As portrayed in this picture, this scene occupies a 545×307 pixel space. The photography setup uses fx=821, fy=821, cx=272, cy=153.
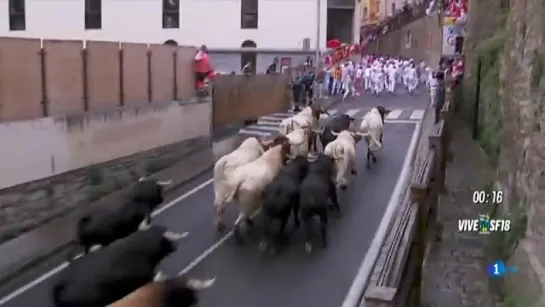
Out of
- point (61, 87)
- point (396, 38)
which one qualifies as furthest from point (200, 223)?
point (396, 38)

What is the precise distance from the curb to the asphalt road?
38 centimetres

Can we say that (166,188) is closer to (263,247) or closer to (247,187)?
(247,187)

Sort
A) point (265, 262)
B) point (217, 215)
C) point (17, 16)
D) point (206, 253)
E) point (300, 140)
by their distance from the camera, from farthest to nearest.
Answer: point (17, 16) → point (300, 140) → point (217, 215) → point (206, 253) → point (265, 262)

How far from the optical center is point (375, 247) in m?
12.5

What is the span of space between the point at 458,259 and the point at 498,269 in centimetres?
236

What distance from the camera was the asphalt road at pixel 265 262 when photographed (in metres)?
10.3

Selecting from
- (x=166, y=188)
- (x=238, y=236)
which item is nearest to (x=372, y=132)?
(x=166, y=188)

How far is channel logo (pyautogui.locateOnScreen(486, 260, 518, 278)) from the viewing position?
9.77 meters

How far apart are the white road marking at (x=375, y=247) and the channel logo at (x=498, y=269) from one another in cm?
157

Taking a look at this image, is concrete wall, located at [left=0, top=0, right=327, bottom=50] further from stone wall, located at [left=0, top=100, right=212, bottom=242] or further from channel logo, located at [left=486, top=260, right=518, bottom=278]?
channel logo, located at [left=486, top=260, right=518, bottom=278]

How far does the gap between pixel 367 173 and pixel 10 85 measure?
798 centimetres

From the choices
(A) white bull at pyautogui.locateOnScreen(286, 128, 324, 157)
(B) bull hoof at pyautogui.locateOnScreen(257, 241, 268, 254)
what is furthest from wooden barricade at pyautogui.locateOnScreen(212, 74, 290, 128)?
(B) bull hoof at pyautogui.locateOnScreen(257, 241, 268, 254)

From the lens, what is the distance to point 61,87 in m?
16.2

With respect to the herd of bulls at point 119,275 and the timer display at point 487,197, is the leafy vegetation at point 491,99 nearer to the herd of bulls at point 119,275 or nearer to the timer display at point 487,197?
the timer display at point 487,197
